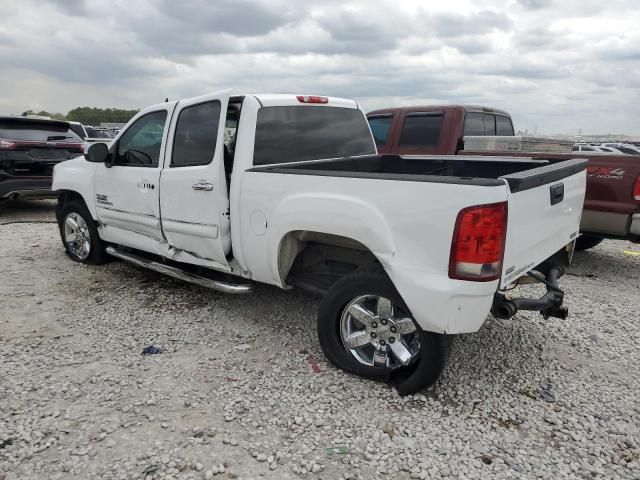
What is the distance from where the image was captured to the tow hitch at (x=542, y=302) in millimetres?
2887

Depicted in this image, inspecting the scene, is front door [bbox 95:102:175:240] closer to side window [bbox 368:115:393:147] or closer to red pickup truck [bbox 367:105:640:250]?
red pickup truck [bbox 367:105:640:250]

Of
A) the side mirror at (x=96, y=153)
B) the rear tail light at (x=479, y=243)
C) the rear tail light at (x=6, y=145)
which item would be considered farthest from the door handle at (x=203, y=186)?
the rear tail light at (x=6, y=145)

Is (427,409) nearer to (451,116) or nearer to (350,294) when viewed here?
(350,294)

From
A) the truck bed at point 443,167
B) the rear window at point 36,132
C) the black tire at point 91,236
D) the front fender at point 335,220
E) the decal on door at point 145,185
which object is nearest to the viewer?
the front fender at point 335,220

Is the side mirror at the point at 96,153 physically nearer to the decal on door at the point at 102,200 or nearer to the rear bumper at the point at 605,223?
the decal on door at the point at 102,200

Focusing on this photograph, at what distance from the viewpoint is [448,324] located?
2.73 m

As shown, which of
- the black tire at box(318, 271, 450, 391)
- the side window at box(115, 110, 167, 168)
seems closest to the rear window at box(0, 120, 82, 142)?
the side window at box(115, 110, 167, 168)

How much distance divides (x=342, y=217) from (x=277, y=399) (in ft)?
3.96

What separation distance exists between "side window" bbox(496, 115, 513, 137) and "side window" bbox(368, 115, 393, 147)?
1783 millimetres

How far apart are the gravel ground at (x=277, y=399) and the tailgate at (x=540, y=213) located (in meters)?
0.85

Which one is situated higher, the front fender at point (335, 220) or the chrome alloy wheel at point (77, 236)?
the front fender at point (335, 220)

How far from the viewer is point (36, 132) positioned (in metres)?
8.48

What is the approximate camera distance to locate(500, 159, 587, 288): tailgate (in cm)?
272

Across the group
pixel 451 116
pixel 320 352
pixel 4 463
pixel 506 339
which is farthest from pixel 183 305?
pixel 451 116
